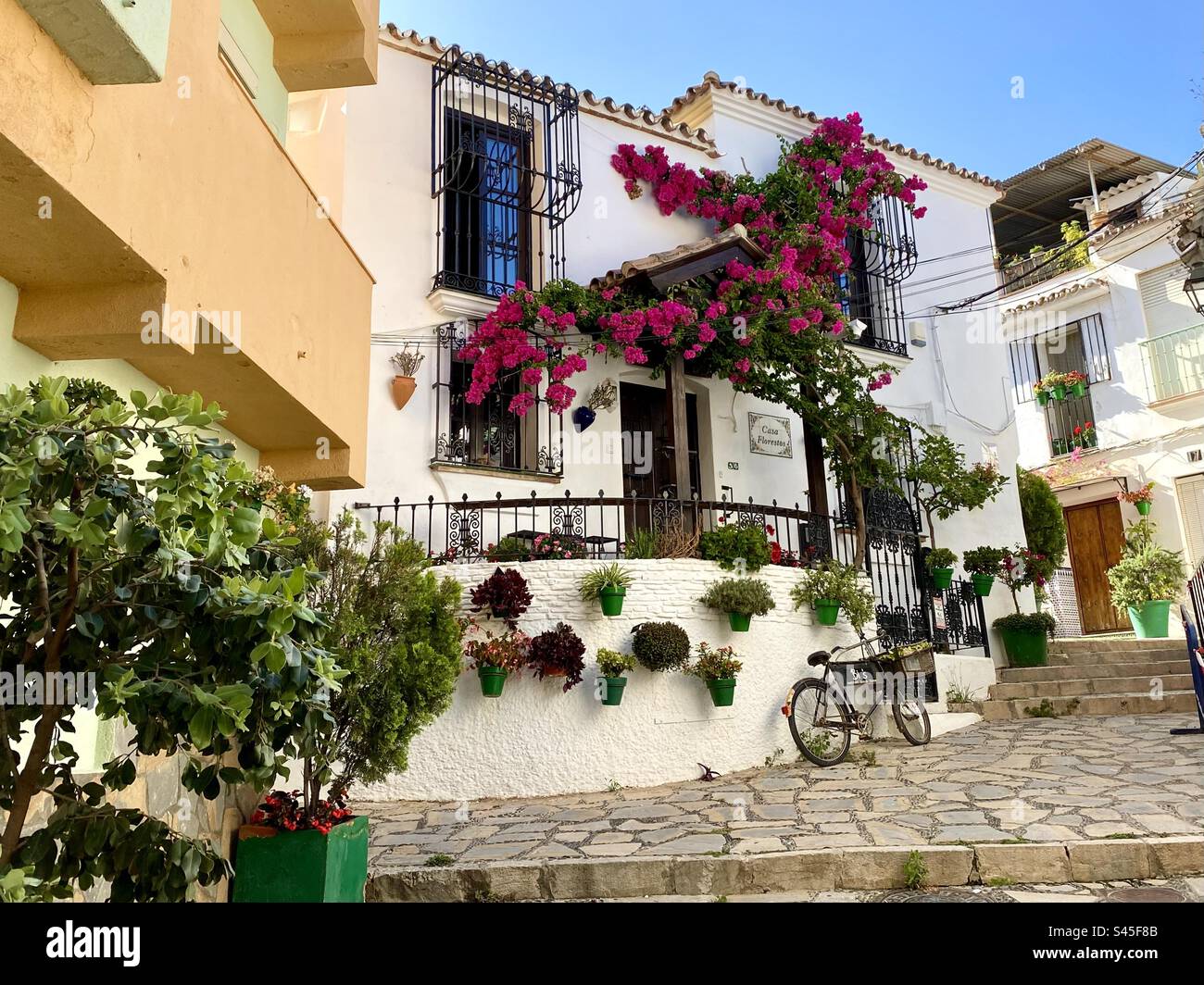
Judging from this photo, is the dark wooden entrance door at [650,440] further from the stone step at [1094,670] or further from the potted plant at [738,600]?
the stone step at [1094,670]

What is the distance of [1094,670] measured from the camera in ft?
38.1

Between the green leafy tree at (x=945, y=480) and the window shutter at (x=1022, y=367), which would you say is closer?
the green leafy tree at (x=945, y=480)

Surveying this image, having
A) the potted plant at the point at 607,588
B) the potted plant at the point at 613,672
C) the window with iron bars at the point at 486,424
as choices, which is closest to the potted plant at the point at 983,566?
the window with iron bars at the point at 486,424

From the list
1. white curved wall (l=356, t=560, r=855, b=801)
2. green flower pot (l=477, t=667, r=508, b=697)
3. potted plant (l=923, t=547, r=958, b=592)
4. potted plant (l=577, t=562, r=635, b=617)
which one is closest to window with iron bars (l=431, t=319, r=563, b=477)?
white curved wall (l=356, t=560, r=855, b=801)

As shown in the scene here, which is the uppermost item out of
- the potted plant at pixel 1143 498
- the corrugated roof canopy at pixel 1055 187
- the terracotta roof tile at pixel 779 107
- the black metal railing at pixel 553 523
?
the corrugated roof canopy at pixel 1055 187

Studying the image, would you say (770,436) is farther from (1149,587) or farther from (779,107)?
(1149,587)

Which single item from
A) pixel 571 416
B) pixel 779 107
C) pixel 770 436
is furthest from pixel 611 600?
pixel 779 107

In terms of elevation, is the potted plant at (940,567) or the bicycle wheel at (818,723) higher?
the potted plant at (940,567)

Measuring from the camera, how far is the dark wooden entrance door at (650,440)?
1131 centimetres

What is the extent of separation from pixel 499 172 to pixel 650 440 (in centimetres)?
379

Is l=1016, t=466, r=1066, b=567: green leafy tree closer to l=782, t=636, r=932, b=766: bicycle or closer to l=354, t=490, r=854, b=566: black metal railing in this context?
l=354, t=490, r=854, b=566: black metal railing

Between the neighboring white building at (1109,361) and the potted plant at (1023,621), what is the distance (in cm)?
478
